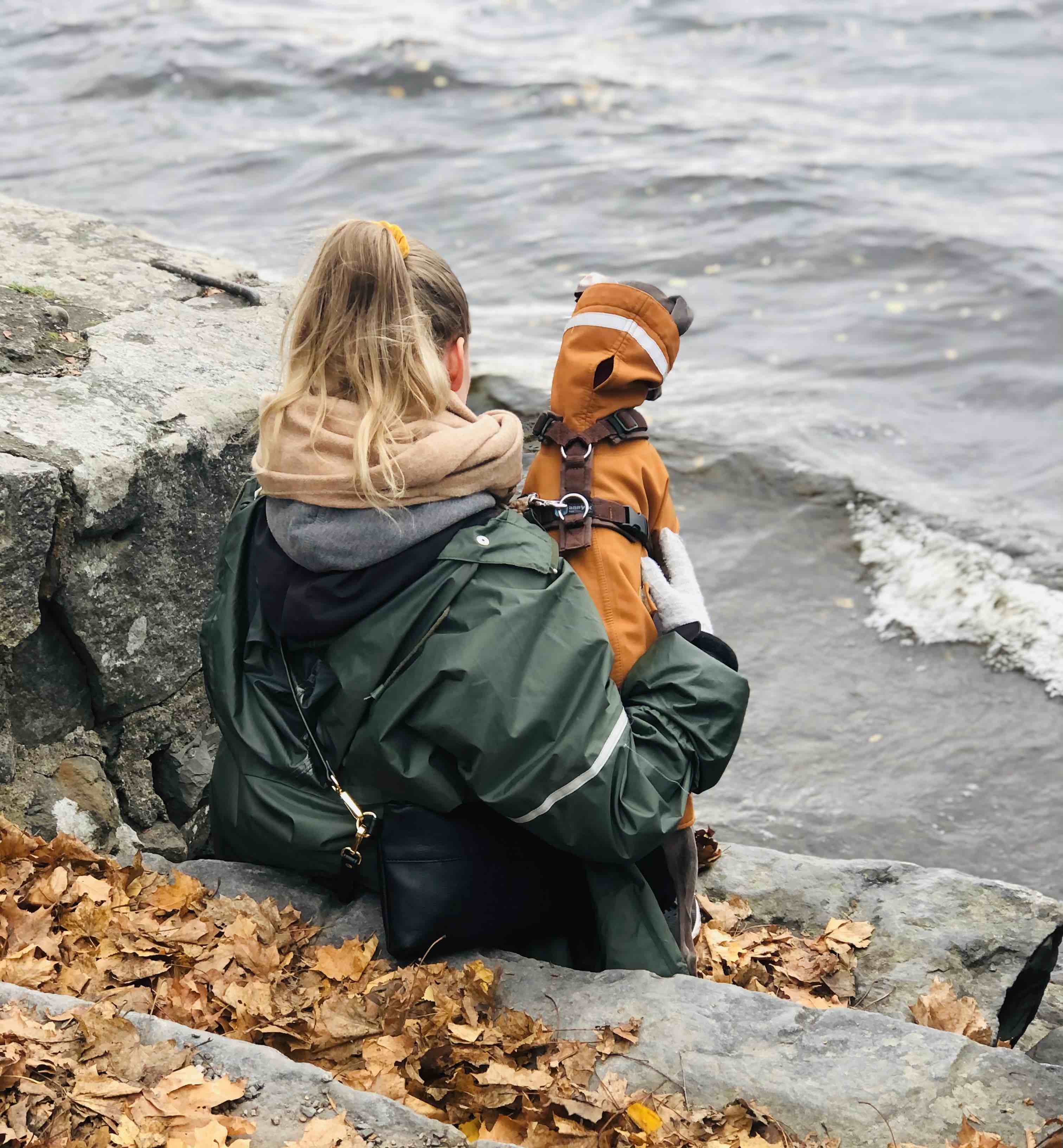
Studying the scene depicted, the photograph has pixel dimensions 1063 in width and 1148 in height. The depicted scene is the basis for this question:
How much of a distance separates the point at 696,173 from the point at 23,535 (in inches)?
491

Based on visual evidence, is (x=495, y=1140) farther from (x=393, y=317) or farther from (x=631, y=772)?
(x=393, y=317)

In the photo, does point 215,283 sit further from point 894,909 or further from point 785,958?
point 894,909

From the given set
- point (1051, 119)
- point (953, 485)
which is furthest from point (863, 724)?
point (1051, 119)

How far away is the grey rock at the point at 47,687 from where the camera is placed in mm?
3447

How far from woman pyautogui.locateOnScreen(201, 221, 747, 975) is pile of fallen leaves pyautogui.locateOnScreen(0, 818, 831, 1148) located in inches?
13.4

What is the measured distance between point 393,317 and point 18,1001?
1692 millimetres

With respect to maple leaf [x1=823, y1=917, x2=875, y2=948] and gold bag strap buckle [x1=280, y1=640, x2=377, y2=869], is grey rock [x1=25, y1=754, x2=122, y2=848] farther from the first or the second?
maple leaf [x1=823, y1=917, x2=875, y2=948]

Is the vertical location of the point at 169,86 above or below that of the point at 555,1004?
above

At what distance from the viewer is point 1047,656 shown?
6754mm

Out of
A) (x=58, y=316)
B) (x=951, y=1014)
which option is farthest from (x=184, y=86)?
(x=951, y=1014)

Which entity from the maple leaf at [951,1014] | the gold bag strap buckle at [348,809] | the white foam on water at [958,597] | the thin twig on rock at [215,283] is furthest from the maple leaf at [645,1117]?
the white foam on water at [958,597]

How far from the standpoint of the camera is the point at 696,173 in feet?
46.7

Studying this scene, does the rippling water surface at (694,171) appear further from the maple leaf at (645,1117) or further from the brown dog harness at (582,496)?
the maple leaf at (645,1117)

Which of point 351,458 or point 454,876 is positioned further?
point 454,876
